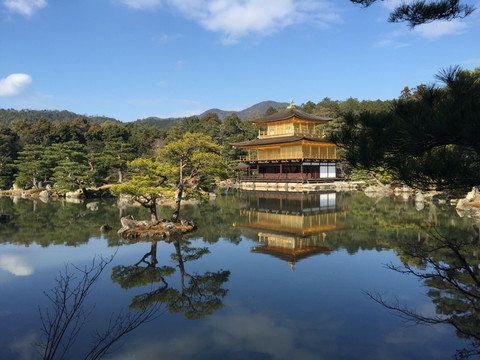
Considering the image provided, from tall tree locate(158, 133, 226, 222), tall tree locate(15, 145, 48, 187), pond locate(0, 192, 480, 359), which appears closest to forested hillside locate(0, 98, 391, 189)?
tall tree locate(15, 145, 48, 187)

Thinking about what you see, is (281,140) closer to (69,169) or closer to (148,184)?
(69,169)

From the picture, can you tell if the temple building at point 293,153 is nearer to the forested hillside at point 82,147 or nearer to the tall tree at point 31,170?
the forested hillside at point 82,147

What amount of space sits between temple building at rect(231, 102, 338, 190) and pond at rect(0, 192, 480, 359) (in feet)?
68.6

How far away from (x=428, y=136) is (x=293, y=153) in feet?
107

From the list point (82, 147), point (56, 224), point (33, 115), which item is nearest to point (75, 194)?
point (82, 147)

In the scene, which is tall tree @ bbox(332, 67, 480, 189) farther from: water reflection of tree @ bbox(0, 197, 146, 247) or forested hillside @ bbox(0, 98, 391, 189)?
forested hillside @ bbox(0, 98, 391, 189)

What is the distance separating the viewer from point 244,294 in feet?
24.6

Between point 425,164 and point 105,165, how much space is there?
34.3 metres

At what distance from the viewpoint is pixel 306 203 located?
78.5 feet

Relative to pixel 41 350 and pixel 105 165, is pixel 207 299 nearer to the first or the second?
pixel 41 350

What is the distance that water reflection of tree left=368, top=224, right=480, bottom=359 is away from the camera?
13.9 feet

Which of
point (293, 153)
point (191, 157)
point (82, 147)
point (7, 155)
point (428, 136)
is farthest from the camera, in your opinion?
point (7, 155)

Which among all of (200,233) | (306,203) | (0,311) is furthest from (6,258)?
(306,203)

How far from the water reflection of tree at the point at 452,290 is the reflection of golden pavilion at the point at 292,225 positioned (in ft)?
10.1
